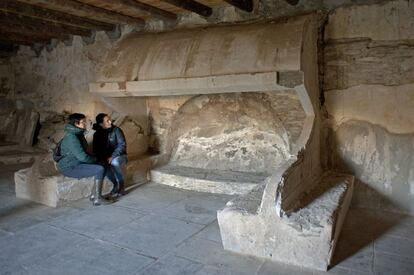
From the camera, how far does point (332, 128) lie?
Result: 4.37 m

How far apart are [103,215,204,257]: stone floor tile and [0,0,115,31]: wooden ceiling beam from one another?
11.0 ft

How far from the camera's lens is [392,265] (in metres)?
2.68

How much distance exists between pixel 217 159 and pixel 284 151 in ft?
3.54

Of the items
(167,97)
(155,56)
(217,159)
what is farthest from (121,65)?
(217,159)

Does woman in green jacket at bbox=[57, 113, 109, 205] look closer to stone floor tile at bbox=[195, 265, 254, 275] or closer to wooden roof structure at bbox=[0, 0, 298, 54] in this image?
wooden roof structure at bbox=[0, 0, 298, 54]

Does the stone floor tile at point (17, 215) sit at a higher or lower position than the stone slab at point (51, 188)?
lower

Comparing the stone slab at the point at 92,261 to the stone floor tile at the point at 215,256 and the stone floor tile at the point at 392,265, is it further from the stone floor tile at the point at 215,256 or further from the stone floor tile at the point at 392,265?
the stone floor tile at the point at 392,265

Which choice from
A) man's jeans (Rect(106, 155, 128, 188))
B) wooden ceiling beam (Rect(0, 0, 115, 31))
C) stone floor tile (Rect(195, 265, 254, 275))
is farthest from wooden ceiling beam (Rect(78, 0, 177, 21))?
stone floor tile (Rect(195, 265, 254, 275))

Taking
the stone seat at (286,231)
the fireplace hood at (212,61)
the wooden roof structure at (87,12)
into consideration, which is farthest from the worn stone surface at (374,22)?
the stone seat at (286,231)

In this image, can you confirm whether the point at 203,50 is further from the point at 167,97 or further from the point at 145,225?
the point at 145,225

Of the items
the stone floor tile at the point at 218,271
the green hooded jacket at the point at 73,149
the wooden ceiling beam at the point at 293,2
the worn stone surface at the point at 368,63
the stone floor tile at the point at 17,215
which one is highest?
the wooden ceiling beam at the point at 293,2

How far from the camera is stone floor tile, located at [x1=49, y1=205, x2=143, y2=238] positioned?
11.3 ft

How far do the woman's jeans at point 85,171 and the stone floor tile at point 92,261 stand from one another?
47.5 inches

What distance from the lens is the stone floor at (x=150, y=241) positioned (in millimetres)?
2668
